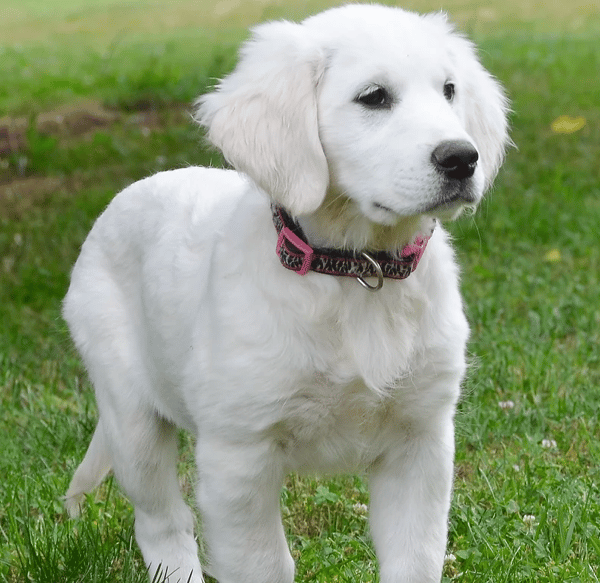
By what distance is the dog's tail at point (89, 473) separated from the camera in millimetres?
3682

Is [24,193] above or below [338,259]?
below

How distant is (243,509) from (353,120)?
1057 millimetres

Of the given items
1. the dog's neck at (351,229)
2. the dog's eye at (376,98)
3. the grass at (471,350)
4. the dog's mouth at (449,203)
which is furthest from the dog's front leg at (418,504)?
the dog's eye at (376,98)

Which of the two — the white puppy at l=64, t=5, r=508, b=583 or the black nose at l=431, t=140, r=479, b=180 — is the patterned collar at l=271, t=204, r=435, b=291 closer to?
the white puppy at l=64, t=5, r=508, b=583

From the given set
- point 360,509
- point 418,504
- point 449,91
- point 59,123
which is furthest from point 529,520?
point 59,123

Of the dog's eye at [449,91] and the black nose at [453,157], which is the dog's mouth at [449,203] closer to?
the black nose at [453,157]

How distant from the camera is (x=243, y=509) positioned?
2916 millimetres

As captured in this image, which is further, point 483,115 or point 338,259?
point 483,115

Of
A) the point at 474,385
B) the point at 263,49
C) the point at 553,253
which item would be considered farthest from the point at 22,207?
the point at 263,49

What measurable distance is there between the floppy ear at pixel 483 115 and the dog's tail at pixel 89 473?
1568 mm

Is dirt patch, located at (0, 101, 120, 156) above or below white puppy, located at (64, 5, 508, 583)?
below

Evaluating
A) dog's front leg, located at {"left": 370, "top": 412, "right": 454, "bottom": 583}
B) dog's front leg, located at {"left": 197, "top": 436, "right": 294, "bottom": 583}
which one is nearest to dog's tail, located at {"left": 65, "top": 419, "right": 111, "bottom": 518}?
dog's front leg, located at {"left": 197, "top": 436, "right": 294, "bottom": 583}

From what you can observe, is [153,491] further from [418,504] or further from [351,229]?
[351,229]

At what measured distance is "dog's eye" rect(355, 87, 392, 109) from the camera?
271 cm
